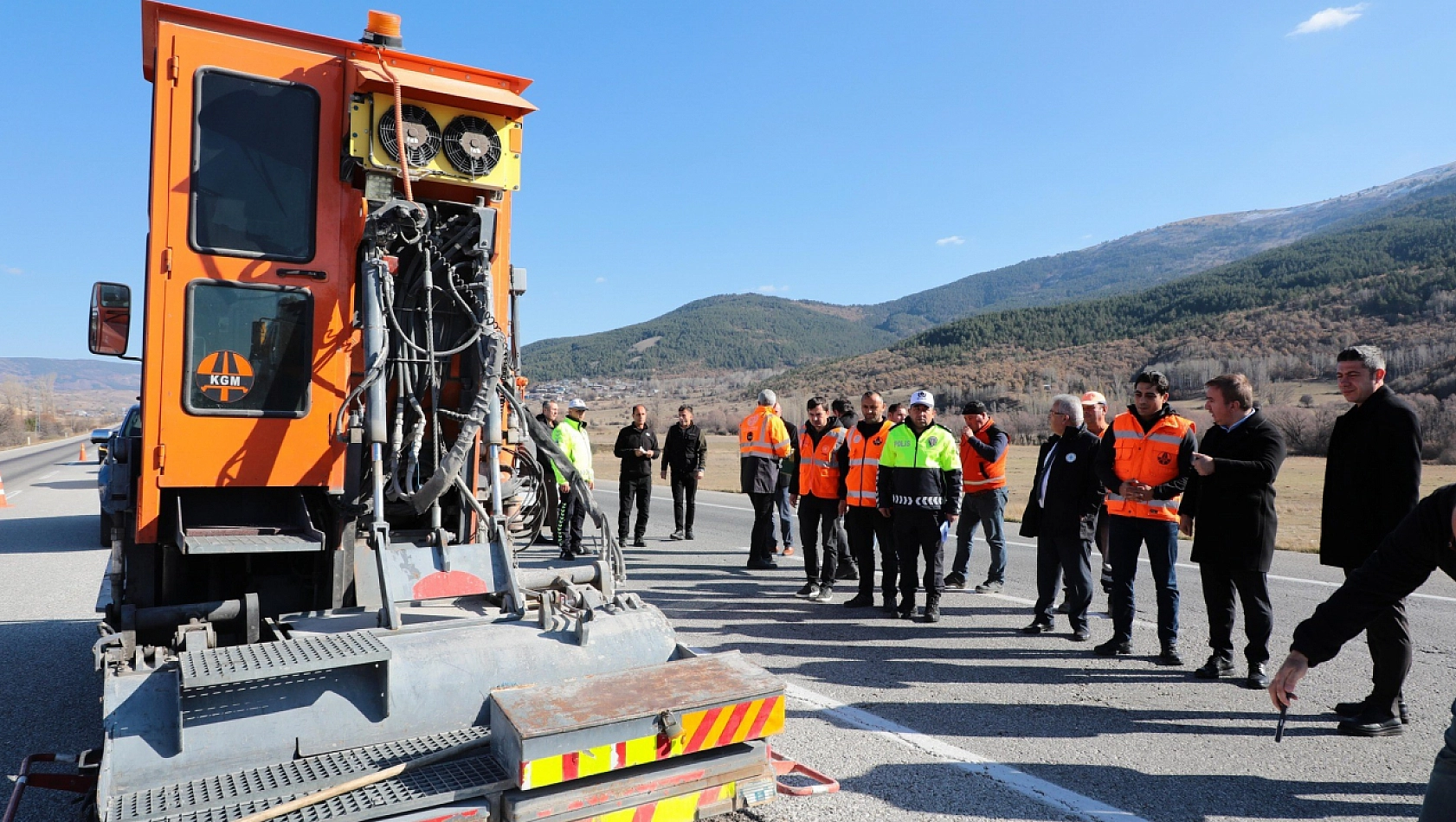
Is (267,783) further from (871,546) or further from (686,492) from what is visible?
(686,492)

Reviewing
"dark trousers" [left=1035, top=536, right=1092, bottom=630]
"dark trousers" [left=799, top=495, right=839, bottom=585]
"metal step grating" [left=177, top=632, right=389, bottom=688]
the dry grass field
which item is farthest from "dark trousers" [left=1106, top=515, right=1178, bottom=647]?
the dry grass field

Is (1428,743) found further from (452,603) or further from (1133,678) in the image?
(452,603)

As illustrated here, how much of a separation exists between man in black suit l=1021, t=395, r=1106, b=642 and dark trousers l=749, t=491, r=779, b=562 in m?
3.61

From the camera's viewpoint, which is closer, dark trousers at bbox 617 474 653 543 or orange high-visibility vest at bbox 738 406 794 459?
orange high-visibility vest at bbox 738 406 794 459

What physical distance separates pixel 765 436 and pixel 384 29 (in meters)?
6.86

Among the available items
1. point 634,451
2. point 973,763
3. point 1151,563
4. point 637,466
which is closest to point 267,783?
point 973,763

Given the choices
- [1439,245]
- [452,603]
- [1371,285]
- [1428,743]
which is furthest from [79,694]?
[1439,245]

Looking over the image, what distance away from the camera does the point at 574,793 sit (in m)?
2.96

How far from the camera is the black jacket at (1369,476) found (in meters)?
4.88

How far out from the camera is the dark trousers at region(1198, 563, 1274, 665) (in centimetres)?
569

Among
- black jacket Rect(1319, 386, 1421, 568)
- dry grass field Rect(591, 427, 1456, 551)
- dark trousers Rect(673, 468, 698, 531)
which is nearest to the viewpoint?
black jacket Rect(1319, 386, 1421, 568)

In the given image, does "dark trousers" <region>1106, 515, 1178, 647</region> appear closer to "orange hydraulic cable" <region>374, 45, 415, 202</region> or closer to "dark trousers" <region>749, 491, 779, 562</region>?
"dark trousers" <region>749, 491, 779, 562</region>

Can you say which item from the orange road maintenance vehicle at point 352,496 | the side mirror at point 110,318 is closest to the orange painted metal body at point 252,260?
the orange road maintenance vehicle at point 352,496

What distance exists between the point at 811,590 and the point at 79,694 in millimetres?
5834
